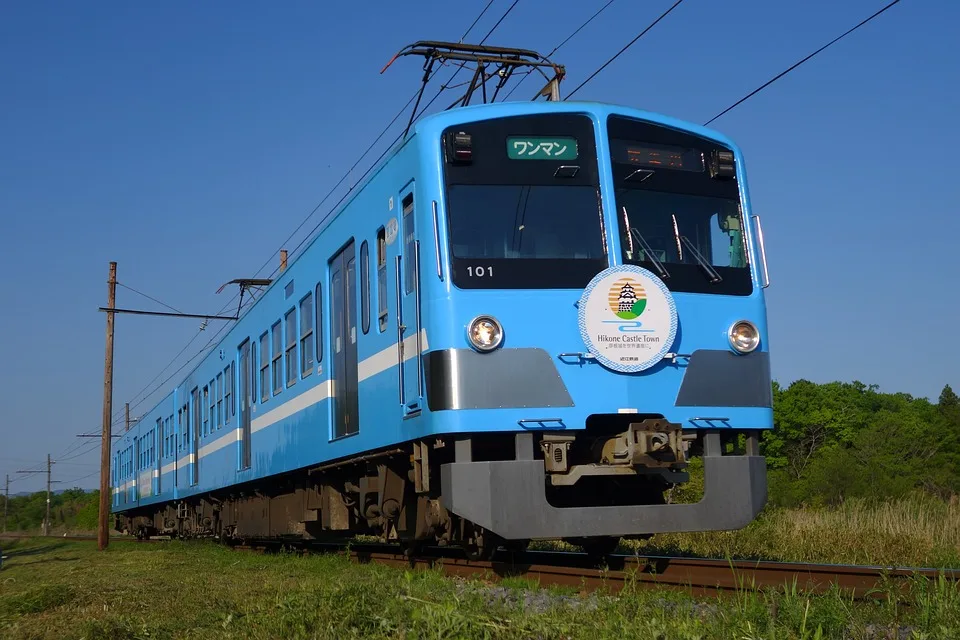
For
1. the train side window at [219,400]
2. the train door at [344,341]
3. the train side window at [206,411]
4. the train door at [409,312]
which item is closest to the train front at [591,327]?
the train door at [409,312]

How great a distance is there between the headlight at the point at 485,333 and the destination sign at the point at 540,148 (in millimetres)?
1285

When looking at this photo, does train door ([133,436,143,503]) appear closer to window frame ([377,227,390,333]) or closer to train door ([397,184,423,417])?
window frame ([377,227,390,333])

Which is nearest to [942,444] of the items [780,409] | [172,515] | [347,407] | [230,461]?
[780,409]

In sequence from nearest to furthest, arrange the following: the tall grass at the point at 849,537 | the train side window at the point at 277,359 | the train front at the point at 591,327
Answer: the train front at the point at 591,327, the tall grass at the point at 849,537, the train side window at the point at 277,359

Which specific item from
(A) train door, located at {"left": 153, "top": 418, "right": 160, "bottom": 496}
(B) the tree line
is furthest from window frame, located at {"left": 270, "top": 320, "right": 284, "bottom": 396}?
(B) the tree line

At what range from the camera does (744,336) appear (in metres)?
7.68

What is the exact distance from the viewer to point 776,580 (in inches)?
265

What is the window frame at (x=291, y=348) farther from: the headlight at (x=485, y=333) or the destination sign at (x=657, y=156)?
the destination sign at (x=657, y=156)

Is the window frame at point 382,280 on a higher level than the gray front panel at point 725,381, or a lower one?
higher

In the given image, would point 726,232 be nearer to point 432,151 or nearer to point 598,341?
point 598,341

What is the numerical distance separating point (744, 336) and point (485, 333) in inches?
76.3

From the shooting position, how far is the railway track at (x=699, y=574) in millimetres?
5971

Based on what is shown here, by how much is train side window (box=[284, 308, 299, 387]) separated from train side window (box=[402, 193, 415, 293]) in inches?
161

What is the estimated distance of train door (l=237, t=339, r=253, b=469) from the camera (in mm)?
14672
